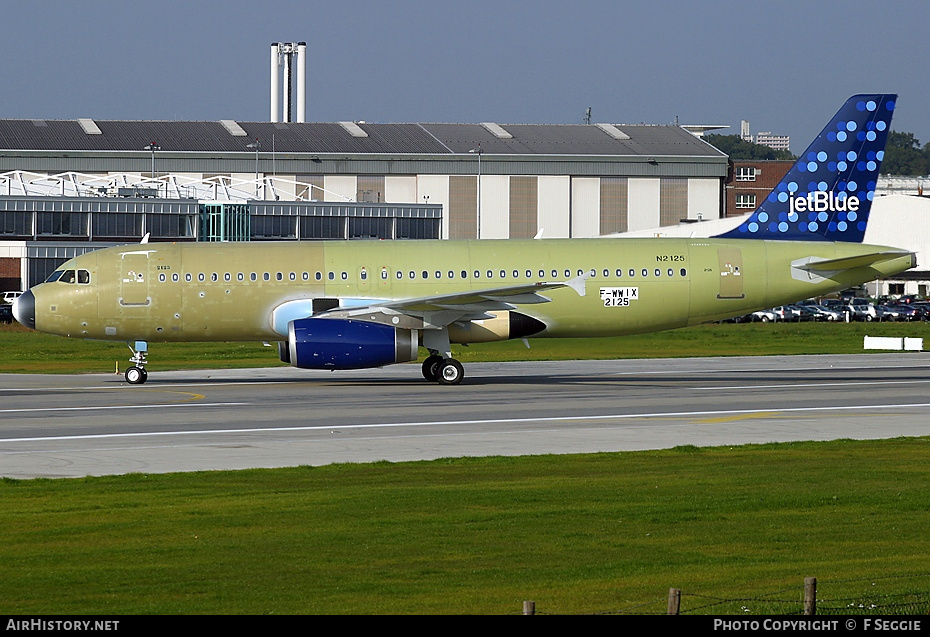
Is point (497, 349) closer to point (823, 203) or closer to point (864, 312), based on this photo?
point (823, 203)

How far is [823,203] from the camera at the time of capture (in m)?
41.8

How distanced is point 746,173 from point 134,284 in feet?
460

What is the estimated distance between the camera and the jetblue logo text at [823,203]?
41812mm

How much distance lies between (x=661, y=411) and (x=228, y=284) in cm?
1447

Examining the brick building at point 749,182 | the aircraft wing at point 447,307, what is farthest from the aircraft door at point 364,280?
the brick building at point 749,182

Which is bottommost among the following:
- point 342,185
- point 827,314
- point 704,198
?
point 827,314

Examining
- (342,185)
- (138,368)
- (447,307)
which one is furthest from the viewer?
(342,185)

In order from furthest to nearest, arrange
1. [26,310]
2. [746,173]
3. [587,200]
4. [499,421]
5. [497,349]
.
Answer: [746,173] → [587,200] → [497,349] → [26,310] → [499,421]

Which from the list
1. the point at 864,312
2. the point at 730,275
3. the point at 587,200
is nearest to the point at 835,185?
the point at 730,275

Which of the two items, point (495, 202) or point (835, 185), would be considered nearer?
point (835, 185)

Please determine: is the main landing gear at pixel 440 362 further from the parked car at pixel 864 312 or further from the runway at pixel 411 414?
the parked car at pixel 864 312

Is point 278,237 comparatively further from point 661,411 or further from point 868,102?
point 661,411

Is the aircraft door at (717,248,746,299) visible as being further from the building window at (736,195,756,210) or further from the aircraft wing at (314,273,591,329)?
the building window at (736,195,756,210)

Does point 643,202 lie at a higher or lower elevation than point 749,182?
lower
